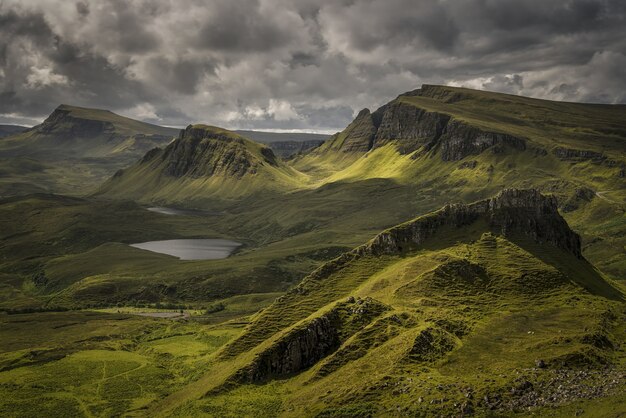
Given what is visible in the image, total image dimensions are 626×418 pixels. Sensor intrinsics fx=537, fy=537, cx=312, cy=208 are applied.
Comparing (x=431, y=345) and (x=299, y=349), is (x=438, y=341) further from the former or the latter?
(x=299, y=349)

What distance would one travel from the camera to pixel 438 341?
462 ft

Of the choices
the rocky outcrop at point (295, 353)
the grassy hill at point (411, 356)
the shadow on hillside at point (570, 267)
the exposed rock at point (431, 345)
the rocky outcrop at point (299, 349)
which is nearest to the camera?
the grassy hill at point (411, 356)

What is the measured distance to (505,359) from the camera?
132 m

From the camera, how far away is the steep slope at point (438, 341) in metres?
118

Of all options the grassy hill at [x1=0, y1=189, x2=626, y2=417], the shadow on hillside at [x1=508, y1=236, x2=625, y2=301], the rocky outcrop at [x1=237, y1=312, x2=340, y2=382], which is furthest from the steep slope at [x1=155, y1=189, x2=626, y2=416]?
the shadow on hillside at [x1=508, y1=236, x2=625, y2=301]

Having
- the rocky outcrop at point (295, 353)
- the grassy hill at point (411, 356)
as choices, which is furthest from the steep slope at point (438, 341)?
the grassy hill at point (411, 356)

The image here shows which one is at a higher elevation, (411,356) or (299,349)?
(411,356)

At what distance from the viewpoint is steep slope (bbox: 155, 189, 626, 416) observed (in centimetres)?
11812

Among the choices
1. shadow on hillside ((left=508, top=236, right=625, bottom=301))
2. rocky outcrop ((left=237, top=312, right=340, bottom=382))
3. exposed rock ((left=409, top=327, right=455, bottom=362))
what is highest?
shadow on hillside ((left=508, top=236, right=625, bottom=301))

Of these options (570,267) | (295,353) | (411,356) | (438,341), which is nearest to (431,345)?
(438,341)

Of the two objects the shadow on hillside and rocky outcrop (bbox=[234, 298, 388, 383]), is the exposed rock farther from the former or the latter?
the shadow on hillside

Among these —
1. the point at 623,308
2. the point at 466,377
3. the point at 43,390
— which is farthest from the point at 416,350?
the point at 43,390

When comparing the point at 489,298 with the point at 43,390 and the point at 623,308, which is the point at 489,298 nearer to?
the point at 623,308

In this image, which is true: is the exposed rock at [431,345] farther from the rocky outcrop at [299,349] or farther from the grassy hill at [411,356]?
the rocky outcrop at [299,349]
